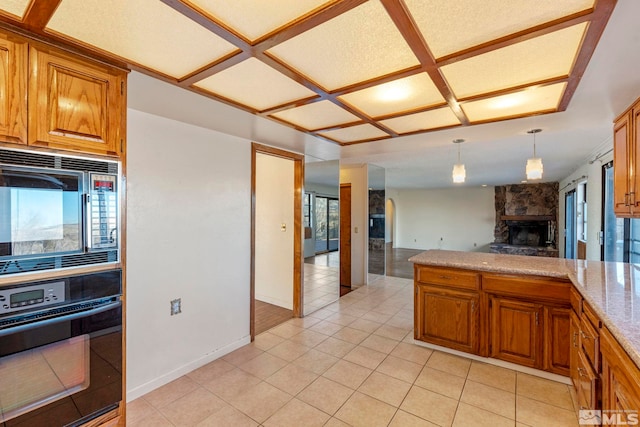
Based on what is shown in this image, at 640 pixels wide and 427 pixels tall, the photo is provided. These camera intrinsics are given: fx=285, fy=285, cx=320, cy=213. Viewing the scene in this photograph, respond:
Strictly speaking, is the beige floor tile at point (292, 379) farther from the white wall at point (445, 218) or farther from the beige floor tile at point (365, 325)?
the white wall at point (445, 218)

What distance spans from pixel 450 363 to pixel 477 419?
73cm

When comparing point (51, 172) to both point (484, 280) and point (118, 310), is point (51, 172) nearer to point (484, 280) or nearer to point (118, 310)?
point (118, 310)

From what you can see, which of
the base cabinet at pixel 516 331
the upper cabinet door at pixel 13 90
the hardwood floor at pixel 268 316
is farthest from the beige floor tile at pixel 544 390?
the upper cabinet door at pixel 13 90

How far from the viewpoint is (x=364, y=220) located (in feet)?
18.0


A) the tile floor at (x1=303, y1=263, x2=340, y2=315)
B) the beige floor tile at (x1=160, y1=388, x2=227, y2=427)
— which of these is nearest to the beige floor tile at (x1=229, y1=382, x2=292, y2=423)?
the beige floor tile at (x1=160, y1=388, x2=227, y2=427)

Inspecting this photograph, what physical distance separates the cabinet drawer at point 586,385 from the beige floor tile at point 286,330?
249 cm

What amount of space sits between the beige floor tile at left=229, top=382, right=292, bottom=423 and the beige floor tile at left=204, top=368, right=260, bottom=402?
2.3 inches

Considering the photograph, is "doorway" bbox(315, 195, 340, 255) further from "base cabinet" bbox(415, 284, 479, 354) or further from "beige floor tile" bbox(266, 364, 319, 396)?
"beige floor tile" bbox(266, 364, 319, 396)

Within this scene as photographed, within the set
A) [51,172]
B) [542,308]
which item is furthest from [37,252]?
[542,308]

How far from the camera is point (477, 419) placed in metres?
1.96

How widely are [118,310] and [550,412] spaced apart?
2.91 meters

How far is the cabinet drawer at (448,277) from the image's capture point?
2.66 m

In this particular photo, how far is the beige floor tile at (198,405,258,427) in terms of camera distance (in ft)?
6.31

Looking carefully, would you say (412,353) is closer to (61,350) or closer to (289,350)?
(289,350)
